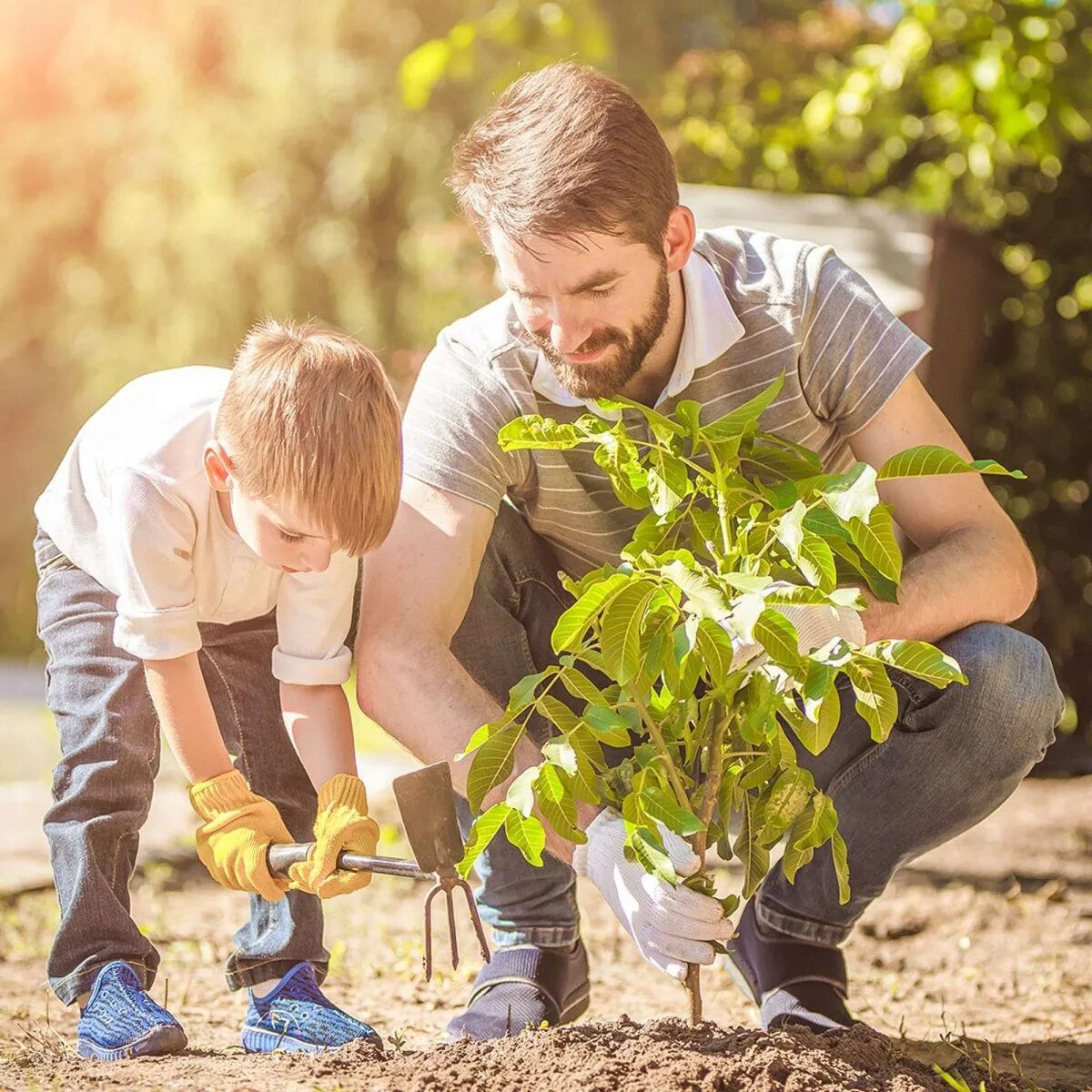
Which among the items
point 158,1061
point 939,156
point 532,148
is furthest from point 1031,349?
point 158,1061

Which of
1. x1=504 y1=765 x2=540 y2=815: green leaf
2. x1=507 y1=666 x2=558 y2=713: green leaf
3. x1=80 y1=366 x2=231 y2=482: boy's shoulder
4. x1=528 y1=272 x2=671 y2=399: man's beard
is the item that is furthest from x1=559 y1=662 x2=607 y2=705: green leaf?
x1=80 y1=366 x2=231 y2=482: boy's shoulder

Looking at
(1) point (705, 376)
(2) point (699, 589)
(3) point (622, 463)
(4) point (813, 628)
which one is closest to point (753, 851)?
(4) point (813, 628)

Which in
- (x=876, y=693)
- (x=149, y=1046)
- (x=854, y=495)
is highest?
(x=854, y=495)

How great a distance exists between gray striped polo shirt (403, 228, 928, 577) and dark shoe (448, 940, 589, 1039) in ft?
2.35

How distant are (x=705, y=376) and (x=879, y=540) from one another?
0.69 m

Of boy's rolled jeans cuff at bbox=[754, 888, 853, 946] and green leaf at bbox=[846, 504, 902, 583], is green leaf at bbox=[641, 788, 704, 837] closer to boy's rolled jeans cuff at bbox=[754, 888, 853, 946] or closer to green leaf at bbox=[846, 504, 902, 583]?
green leaf at bbox=[846, 504, 902, 583]

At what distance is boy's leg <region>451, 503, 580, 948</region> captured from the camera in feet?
8.16

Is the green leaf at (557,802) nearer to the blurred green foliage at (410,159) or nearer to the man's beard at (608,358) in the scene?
the man's beard at (608,358)

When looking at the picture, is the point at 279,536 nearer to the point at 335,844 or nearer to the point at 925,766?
the point at 335,844

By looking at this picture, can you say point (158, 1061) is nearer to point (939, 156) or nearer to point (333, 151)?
point (939, 156)

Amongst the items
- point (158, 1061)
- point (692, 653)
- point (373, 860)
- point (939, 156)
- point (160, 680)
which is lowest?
point (158, 1061)

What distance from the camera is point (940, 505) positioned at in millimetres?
2443

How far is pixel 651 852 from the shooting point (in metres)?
1.84

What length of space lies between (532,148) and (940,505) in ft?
2.89
